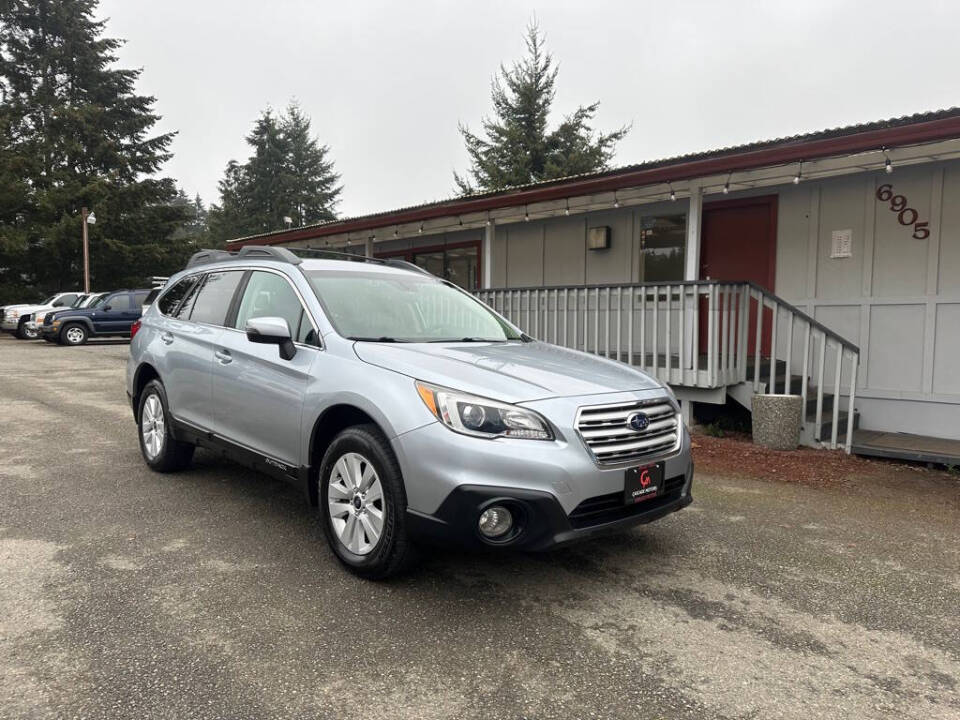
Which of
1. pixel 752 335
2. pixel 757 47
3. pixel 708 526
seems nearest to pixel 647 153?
pixel 757 47

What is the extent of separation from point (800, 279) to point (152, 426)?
23.8 ft

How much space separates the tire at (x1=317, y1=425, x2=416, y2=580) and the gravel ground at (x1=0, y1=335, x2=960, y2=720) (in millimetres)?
141

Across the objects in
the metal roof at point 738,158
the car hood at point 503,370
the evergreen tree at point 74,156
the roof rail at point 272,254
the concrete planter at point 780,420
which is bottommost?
the concrete planter at point 780,420

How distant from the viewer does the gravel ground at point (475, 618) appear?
2260mm

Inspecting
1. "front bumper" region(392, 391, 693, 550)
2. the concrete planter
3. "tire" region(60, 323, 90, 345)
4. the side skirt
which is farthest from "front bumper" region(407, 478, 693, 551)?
"tire" region(60, 323, 90, 345)

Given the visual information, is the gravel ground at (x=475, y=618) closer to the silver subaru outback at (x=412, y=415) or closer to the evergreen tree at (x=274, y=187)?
the silver subaru outback at (x=412, y=415)

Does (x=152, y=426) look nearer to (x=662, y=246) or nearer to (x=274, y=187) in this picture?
(x=662, y=246)

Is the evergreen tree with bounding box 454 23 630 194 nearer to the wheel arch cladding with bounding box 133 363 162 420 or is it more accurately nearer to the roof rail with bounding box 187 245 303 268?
the roof rail with bounding box 187 245 303 268

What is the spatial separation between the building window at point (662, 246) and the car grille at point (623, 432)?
6.05 metres

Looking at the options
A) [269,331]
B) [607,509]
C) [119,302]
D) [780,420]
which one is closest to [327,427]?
[269,331]

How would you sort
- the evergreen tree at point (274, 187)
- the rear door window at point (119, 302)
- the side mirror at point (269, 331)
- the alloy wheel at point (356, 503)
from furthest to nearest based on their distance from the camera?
the evergreen tree at point (274, 187) < the rear door window at point (119, 302) < the side mirror at point (269, 331) < the alloy wheel at point (356, 503)

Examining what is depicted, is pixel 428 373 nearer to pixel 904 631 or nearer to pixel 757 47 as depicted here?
pixel 904 631

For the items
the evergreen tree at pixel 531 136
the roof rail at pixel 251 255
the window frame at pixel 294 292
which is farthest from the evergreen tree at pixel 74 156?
the window frame at pixel 294 292

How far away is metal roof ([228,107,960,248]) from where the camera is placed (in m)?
5.57
